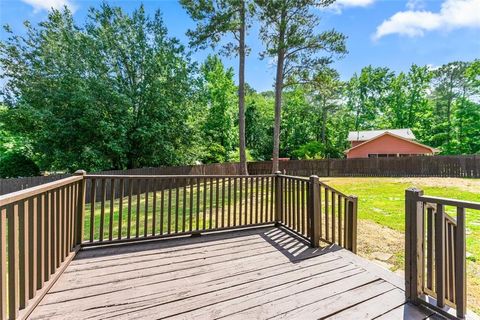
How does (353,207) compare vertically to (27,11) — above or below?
below

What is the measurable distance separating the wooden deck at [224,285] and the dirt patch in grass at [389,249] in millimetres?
759

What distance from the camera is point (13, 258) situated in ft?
5.30

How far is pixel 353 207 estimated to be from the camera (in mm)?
3359

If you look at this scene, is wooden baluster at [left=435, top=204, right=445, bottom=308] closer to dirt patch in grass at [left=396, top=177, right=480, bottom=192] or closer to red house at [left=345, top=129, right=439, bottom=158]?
dirt patch in grass at [left=396, top=177, right=480, bottom=192]

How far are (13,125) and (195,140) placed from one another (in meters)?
8.41

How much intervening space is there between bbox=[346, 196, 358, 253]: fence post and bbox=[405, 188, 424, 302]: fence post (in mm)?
1244

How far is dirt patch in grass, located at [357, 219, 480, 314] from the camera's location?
2729 mm

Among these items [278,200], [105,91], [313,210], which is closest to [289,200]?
[278,200]

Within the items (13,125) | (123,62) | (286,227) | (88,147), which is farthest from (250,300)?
(13,125)

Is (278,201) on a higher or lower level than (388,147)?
lower

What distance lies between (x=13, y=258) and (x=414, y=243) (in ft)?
9.77

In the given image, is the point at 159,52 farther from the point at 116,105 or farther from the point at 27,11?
the point at 27,11

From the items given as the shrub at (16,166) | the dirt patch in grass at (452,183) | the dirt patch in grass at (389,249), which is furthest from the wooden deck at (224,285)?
the shrub at (16,166)

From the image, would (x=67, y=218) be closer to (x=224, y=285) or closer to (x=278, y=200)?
(x=224, y=285)
